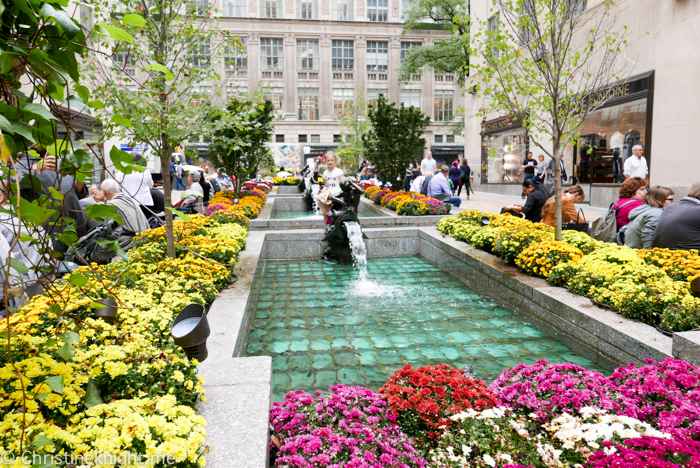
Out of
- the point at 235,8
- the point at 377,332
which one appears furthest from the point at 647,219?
the point at 235,8

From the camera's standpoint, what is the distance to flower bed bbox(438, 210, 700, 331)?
13.6 ft

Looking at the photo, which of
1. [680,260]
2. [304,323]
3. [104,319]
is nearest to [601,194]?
[680,260]

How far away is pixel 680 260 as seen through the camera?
206 inches

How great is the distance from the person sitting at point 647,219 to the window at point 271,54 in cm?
4914

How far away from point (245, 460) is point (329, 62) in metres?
53.9

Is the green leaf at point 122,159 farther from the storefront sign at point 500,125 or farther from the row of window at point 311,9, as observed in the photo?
the row of window at point 311,9

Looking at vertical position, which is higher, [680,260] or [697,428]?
[680,260]

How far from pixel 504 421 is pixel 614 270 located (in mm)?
3302

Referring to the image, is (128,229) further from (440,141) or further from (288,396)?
(440,141)

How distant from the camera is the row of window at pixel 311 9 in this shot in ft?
163

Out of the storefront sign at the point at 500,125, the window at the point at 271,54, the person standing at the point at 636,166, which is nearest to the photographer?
the person standing at the point at 636,166

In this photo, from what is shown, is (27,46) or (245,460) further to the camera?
(245,460)

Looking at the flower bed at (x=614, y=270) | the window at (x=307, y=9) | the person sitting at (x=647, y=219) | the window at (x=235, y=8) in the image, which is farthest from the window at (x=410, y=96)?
the person sitting at (x=647, y=219)

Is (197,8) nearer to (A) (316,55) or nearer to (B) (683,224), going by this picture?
(B) (683,224)
